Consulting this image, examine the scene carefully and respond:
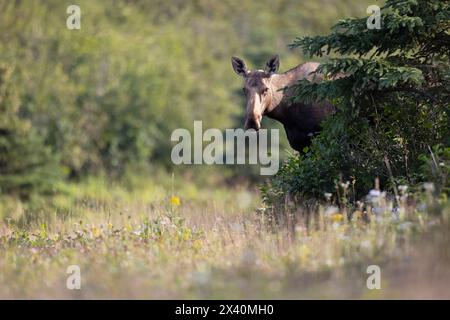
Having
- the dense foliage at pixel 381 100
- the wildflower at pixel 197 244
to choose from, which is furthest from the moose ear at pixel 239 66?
the wildflower at pixel 197 244

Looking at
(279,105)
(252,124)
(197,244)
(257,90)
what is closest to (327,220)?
(197,244)

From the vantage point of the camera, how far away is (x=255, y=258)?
9078 mm

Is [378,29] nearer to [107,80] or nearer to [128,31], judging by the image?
[107,80]

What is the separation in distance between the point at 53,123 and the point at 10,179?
598 centimetres

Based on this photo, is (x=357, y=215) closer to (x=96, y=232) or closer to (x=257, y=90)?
(x=96, y=232)

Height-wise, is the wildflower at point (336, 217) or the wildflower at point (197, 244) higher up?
the wildflower at point (336, 217)

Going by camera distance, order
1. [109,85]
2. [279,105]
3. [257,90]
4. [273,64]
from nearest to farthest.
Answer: [257,90] < [273,64] < [279,105] < [109,85]

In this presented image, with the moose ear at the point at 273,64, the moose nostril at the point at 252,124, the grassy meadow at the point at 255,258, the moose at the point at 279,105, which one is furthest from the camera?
the moose ear at the point at 273,64

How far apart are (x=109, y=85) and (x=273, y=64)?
21.6 m

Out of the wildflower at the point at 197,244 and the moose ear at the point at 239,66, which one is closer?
the wildflower at the point at 197,244

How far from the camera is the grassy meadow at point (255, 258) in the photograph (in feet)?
26.7

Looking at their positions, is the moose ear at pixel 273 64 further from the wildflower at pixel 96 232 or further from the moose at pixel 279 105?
the wildflower at pixel 96 232

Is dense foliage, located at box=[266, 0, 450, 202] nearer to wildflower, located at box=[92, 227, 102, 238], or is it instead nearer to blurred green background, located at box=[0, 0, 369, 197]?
wildflower, located at box=[92, 227, 102, 238]

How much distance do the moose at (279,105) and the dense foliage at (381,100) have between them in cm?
151
